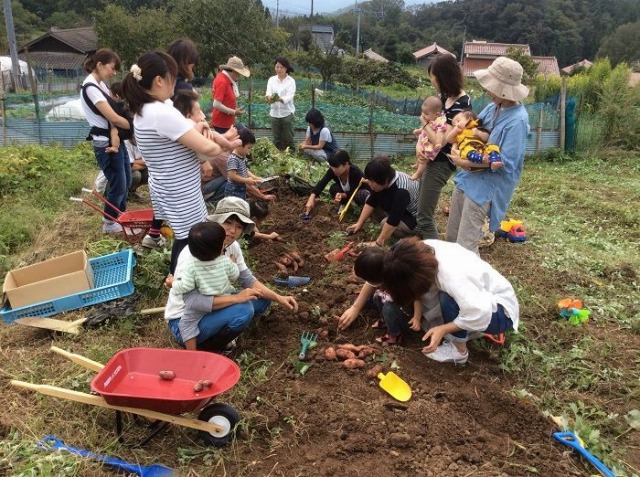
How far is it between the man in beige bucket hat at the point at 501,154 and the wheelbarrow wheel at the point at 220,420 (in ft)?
7.34

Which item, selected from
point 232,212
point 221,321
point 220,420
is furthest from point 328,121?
point 220,420

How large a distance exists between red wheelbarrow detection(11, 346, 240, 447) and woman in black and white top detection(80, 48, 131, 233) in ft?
7.85

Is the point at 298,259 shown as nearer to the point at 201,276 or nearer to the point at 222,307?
the point at 222,307

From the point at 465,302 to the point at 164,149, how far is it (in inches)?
85.5

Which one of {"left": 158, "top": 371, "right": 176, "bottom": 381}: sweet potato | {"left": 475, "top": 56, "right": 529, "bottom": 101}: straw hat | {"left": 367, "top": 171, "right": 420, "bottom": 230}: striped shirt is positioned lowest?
{"left": 158, "top": 371, "right": 176, "bottom": 381}: sweet potato

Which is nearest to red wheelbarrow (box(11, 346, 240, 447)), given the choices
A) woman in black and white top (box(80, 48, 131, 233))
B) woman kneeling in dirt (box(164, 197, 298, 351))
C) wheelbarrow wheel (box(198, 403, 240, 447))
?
wheelbarrow wheel (box(198, 403, 240, 447))

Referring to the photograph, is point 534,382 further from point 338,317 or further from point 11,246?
point 11,246

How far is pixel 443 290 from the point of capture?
298 centimetres

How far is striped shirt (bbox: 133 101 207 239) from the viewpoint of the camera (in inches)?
123

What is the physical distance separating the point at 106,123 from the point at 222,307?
2756 mm

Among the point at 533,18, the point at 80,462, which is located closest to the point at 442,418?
the point at 80,462

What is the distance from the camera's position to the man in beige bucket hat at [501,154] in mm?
3473

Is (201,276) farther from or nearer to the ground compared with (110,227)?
farther from the ground

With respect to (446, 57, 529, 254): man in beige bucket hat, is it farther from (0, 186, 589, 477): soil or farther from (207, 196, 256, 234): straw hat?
(207, 196, 256, 234): straw hat
